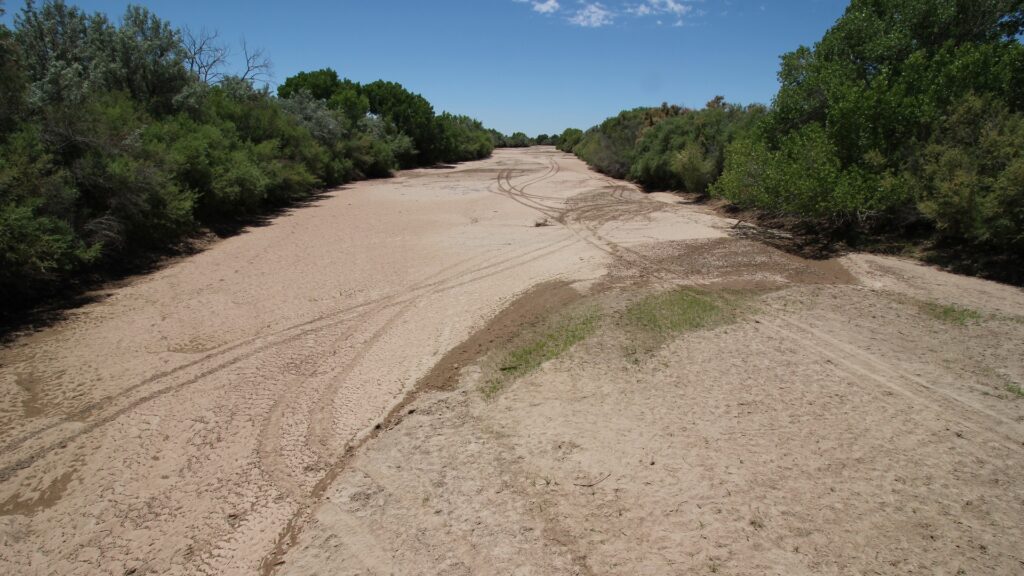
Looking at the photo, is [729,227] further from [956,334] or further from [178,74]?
[178,74]

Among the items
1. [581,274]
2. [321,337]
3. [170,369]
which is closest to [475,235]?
[581,274]

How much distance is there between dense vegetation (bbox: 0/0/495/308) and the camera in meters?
9.12

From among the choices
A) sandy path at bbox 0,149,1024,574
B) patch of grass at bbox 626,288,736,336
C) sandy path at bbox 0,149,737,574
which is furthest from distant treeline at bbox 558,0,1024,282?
sandy path at bbox 0,149,737,574

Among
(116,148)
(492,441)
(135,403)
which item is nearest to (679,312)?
(492,441)

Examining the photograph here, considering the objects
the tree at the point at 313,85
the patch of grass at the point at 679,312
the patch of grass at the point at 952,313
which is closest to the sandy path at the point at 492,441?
the patch of grass at the point at 952,313

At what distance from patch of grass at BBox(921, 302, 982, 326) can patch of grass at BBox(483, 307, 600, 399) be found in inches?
226

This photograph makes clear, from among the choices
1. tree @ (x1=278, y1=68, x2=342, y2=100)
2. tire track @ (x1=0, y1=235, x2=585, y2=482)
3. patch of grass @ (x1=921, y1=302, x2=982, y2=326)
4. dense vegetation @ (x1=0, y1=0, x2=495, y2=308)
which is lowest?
tire track @ (x1=0, y1=235, x2=585, y2=482)

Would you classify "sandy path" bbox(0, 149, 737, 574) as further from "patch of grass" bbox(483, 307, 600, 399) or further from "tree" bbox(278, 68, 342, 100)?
"tree" bbox(278, 68, 342, 100)

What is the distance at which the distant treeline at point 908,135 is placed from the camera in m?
10.2

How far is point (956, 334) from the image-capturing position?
Answer: 7.53 meters

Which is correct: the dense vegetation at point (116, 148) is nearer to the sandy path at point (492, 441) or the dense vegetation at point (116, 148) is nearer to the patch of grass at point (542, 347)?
the sandy path at point (492, 441)

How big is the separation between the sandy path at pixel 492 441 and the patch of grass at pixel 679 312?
22.7 inches

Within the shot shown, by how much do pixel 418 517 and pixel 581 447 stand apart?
180 cm

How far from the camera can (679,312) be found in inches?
343
